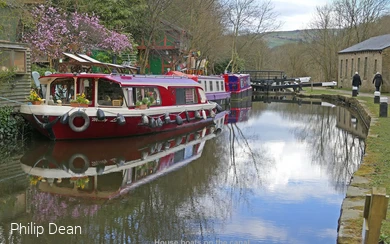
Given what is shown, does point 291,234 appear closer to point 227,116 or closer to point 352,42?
point 227,116

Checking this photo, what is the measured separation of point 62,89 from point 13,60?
180cm

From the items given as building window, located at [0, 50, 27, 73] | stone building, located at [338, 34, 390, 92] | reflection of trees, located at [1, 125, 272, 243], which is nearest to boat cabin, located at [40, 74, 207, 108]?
building window, located at [0, 50, 27, 73]

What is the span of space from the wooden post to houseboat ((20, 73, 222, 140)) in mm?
11026

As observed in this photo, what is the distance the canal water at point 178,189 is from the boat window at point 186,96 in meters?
2.14

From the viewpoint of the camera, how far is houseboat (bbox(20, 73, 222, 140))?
14948 millimetres

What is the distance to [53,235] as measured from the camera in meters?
7.30

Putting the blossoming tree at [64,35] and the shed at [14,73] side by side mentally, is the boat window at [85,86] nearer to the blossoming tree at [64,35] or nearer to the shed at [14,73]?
the shed at [14,73]

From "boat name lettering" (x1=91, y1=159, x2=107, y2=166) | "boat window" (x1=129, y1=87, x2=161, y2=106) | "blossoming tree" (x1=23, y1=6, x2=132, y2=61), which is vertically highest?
"blossoming tree" (x1=23, y1=6, x2=132, y2=61)

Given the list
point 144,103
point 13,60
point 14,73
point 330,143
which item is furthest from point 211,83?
point 14,73

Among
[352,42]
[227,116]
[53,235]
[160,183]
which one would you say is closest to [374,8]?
[352,42]

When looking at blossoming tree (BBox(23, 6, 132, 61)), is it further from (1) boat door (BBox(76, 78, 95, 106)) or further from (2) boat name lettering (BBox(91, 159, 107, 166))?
(2) boat name lettering (BBox(91, 159, 107, 166))

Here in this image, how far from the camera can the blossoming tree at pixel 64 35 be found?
77.9ft

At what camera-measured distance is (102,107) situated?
1571cm

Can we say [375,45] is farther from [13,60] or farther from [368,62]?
[13,60]
